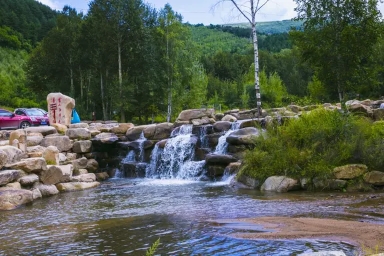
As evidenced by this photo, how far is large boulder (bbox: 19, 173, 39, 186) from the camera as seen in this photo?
1287 cm

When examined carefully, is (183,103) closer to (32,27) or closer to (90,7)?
(90,7)

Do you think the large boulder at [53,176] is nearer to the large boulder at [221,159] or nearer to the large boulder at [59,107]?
the large boulder at [221,159]

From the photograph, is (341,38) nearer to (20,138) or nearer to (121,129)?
(121,129)

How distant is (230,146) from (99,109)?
84.6ft

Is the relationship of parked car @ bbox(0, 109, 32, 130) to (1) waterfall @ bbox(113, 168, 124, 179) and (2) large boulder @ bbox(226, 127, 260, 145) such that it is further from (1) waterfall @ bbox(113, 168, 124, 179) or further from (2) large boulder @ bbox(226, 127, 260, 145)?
(2) large boulder @ bbox(226, 127, 260, 145)

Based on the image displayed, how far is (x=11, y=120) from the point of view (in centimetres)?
2416

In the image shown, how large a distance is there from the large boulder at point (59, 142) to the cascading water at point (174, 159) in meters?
4.06

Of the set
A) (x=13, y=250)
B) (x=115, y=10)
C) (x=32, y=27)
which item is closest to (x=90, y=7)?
(x=115, y=10)

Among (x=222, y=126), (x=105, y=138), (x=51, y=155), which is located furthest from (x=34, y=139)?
(x=222, y=126)

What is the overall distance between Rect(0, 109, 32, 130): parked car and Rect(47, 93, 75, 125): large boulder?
63.1 inches

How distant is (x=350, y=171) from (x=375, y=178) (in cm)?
62

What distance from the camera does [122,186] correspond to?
1506 cm

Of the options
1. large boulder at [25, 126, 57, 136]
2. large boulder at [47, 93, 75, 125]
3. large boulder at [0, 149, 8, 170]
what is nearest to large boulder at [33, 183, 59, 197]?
large boulder at [0, 149, 8, 170]

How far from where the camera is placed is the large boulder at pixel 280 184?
38.0 ft
